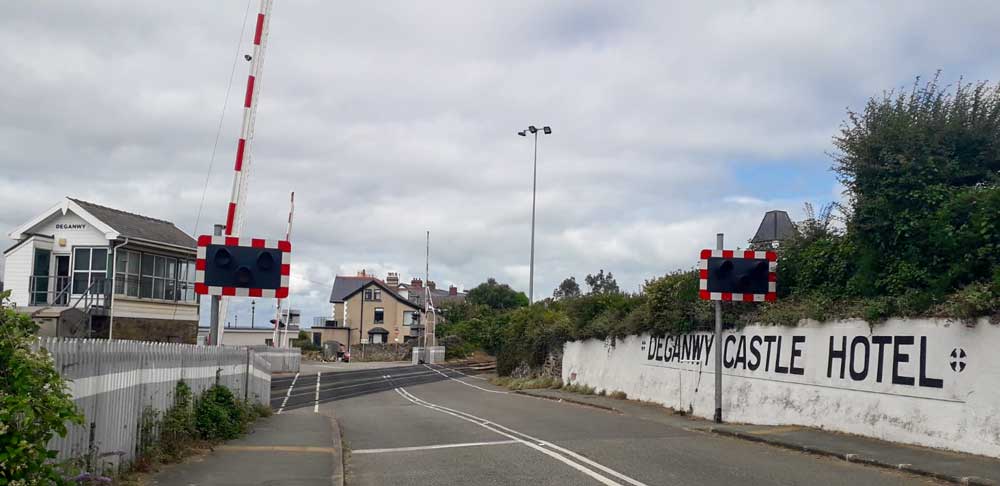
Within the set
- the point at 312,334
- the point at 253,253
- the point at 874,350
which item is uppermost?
the point at 253,253

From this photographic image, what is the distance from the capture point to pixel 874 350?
45.6ft

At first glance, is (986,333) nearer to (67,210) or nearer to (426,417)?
(426,417)

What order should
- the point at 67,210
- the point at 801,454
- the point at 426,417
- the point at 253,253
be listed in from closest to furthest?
the point at 801,454
the point at 253,253
the point at 426,417
the point at 67,210

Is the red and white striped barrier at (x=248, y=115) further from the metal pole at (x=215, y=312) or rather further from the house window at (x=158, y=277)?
the house window at (x=158, y=277)

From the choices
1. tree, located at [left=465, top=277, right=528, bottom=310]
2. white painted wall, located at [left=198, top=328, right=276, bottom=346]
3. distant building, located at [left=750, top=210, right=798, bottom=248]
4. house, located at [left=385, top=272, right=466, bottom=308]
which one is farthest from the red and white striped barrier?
tree, located at [left=465, top=277, right=528, bottom=310]

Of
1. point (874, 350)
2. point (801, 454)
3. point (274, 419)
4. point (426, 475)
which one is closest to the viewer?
point (426, 475)

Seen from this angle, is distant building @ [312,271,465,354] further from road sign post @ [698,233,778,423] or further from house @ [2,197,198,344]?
road sign post @ [698,233,778,423]

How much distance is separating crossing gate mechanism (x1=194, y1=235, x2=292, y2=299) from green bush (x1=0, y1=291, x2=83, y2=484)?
8832 millimetres

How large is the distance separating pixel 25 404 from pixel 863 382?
1238 centimetres

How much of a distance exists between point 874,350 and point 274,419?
38.4 ft

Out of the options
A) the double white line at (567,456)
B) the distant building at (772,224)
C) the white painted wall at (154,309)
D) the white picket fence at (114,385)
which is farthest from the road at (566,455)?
the distant building at (772,224)

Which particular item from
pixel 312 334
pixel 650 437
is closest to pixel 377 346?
pixel 312 334

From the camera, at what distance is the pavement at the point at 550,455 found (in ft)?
33.7

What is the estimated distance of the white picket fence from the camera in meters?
7.34
